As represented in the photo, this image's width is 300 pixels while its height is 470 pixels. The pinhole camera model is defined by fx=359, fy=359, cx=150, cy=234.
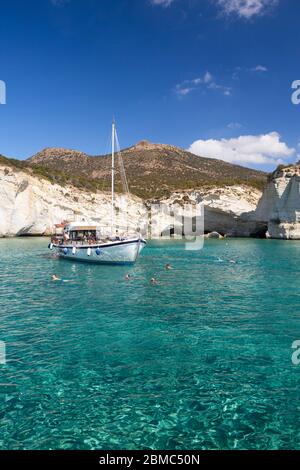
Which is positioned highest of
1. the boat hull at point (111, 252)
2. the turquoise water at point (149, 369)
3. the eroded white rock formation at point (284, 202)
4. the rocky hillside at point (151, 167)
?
the rocky hillside at point (151, 167)

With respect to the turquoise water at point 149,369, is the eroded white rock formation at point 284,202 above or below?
above

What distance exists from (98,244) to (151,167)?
9600cm

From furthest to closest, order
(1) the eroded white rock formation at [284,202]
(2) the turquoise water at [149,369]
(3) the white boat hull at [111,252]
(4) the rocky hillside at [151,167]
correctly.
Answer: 1. (4) the rocky hillside at [151,167]
2. (1) the eroded white rock formation at [284,202]
3. (3) the white boat hull at [111,252]
4. (2) the turquoise water at [149,369]

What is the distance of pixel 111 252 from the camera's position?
29922 millimetres

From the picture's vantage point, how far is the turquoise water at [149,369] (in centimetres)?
656

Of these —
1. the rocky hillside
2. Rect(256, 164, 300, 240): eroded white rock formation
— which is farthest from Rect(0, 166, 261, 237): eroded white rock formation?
the rocky hillside

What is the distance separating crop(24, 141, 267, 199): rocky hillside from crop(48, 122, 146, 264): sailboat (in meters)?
49.5

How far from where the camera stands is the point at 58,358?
9.88m

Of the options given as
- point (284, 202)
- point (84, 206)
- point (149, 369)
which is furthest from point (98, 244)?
point (284, 202)

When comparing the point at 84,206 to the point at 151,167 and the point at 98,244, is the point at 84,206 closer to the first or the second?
the point at 98,244

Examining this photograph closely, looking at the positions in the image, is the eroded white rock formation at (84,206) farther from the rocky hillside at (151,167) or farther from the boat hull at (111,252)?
the boat hull at (111,252)

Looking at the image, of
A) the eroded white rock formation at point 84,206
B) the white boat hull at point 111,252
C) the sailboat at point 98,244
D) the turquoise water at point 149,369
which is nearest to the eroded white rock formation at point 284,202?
A: the eroded white rock formation at point 84,206
